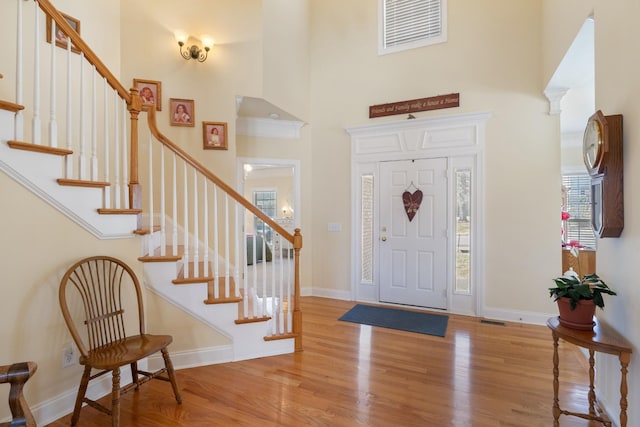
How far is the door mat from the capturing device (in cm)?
347

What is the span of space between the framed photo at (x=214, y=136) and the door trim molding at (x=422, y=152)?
6.02ft

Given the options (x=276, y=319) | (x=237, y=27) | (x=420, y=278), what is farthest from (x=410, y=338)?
(x=237, y=27)

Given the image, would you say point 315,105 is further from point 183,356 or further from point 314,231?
point 183,356

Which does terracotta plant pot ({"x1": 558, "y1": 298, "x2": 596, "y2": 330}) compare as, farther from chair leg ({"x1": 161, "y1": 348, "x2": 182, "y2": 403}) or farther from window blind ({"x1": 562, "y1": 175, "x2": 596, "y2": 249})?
window blind ({"x1": 562, "y1": 175, "x2": 596, "y2": 249})

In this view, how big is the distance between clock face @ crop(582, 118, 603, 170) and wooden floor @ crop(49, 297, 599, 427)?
1.67 meters

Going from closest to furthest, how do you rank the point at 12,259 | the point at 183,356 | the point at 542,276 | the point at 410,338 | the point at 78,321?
the point at 12,259 < the point at 78,321 < the point at 183,356 < the point at 410,338 < the point at 542,276

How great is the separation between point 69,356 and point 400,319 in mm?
3216

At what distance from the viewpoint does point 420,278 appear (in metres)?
4.19

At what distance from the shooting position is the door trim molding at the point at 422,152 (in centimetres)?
386

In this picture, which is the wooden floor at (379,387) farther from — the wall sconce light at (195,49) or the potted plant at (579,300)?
the wall sconce light at (195,49)

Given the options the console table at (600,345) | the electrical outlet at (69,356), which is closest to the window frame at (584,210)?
the console table at (600,345)

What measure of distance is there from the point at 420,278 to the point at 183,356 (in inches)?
119

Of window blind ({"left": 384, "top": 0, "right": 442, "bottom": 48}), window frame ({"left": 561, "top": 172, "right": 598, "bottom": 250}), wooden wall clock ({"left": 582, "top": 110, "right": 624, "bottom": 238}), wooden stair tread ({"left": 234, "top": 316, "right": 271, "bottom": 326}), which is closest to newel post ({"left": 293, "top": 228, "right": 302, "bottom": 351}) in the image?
wooden stair tread ({"left": 234, "top": 316, "right": 271, "bottom": 326})

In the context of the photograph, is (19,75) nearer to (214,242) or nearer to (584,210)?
(214,242)
